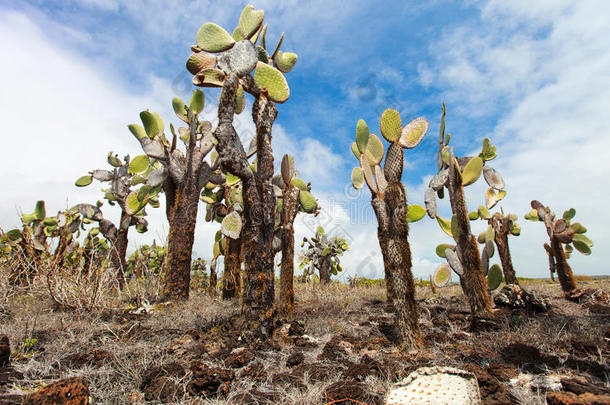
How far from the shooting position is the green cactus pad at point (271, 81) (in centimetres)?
405

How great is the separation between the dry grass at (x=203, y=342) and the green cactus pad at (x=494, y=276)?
0.76 meters

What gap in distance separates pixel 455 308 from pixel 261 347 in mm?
3617

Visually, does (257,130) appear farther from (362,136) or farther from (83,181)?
(83,181)

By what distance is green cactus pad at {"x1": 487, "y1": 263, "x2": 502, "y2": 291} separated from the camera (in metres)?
5.34

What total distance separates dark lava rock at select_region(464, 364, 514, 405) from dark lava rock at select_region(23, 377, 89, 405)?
2.16m

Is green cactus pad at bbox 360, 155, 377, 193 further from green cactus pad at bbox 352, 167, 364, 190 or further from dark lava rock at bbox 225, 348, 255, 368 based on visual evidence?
dark lava rock at bbox 225, 348, 255, 368

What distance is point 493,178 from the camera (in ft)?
19.9

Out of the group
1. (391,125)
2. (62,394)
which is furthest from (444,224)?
(62,394)

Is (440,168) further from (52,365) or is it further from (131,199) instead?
(131,199)

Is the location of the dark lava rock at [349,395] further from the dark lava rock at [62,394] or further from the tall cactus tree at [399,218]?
the dark lava rock at [62,394]

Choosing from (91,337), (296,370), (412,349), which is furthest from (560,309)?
(91,337)

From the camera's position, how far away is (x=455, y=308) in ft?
17.7

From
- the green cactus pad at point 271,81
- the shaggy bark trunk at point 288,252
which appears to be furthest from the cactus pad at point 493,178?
the green cactus pad at point 271,81

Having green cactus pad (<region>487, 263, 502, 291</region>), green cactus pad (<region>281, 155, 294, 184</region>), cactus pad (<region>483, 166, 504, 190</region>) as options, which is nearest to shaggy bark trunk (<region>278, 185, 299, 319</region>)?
green cactus pad (<region>281, 155, 294, 184</region>)
